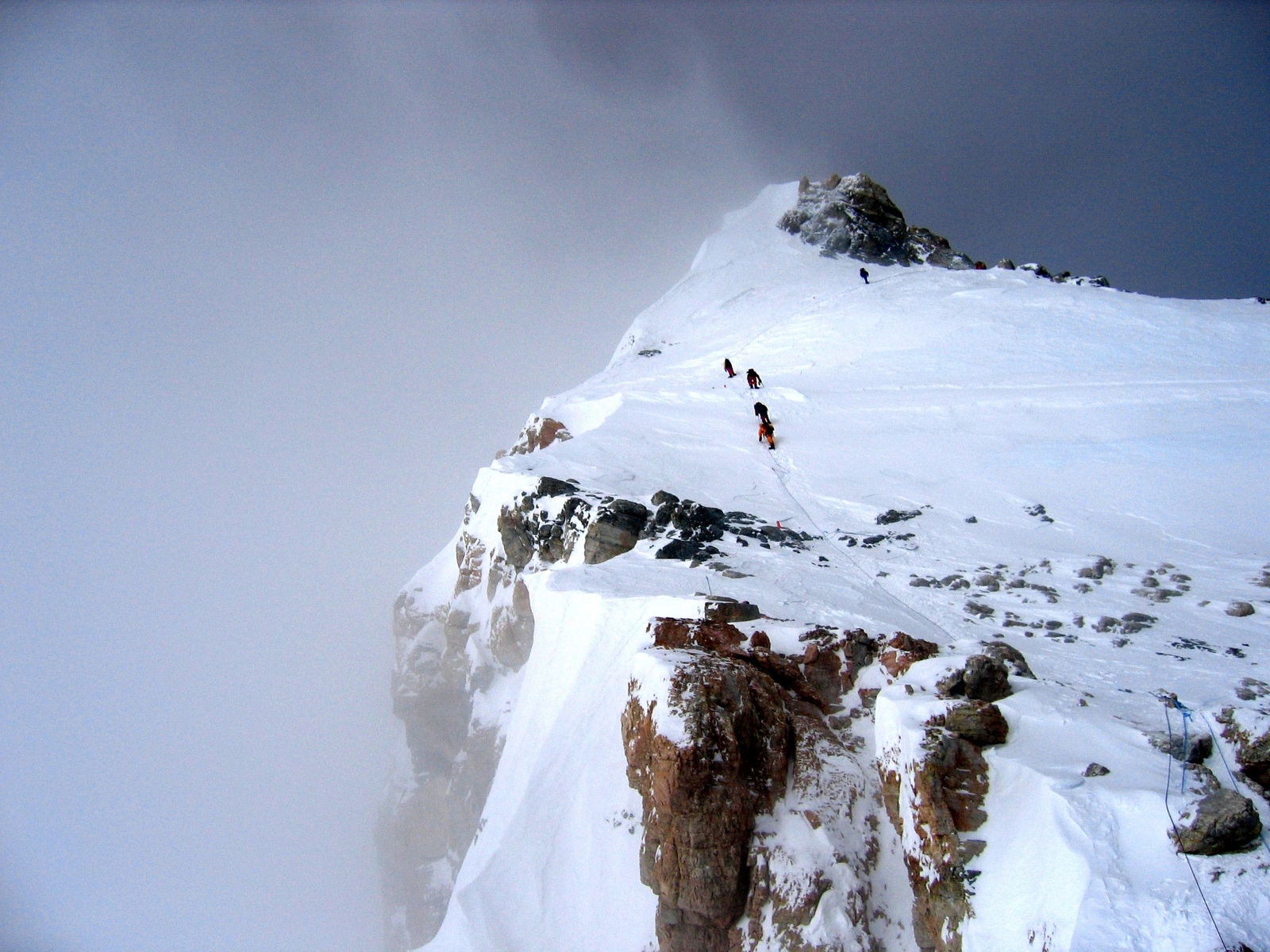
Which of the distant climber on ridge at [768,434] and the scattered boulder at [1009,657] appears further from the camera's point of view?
the distant climber on ridge at [768,434]

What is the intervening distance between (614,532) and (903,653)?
11.9 meters

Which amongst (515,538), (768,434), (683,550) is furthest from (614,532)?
(768,434)

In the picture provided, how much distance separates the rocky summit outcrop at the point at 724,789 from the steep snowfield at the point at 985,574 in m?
0.68

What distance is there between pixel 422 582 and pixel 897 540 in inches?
1254

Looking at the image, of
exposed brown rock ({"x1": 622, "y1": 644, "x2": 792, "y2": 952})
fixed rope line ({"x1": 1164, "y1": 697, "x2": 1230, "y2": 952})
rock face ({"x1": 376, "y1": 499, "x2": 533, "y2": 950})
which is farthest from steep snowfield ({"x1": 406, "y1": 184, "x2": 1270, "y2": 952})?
rock face ({"x1": 376, "y1": 499, "x2": 533, "y2": 950})

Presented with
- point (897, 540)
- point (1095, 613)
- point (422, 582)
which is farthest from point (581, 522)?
point (422, 582)

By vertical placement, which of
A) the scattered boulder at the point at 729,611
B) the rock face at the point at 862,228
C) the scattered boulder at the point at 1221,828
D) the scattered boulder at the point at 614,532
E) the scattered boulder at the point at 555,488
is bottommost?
the scattered boulder at the point at 1221,828

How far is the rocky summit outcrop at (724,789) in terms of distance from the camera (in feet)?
37.8

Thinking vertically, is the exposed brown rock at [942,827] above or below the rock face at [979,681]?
below

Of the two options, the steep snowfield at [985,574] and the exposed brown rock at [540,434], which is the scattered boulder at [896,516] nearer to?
the steep snowfield at [985,574]

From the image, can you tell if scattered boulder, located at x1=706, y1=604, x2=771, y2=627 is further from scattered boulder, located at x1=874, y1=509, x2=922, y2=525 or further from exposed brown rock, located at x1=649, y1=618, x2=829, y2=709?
scattered boulder, located at x1=874, y1=509, x2=922, y2=525

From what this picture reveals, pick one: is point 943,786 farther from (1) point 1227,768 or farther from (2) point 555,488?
(2) point 555,488

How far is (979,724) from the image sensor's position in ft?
36.0

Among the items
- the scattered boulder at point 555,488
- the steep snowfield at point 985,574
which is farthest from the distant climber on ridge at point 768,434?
the scattered boulder at point 555,488
